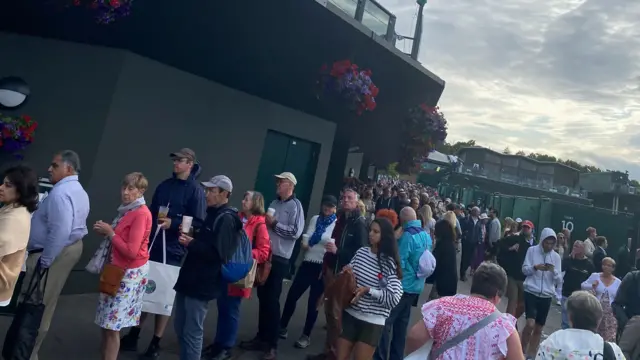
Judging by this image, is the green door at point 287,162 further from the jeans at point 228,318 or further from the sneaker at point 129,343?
the sneaker at point 129,343

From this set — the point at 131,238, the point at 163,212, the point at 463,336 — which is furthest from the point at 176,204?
the point at 463,336

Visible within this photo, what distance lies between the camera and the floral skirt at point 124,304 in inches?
146

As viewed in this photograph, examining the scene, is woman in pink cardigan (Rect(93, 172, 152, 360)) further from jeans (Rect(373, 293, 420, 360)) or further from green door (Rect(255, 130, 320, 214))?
green door (Rect(255, 130, 320, 214))

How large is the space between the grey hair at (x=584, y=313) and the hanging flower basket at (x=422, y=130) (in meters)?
6.33

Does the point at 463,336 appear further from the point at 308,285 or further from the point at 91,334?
the point at 91,334

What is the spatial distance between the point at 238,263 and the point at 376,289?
1.22m

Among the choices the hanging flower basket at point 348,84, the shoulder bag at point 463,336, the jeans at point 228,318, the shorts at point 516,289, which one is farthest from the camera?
the hanging flower basket at point 348,84

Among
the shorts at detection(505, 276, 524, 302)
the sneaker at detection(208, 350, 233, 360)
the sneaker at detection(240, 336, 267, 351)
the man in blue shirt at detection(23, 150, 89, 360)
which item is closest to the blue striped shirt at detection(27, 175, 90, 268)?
the man in blue shirt at detection(23, 150, 89, 360)

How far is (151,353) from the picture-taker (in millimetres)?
4512

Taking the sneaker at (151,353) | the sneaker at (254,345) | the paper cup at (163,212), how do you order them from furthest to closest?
the sneaker at (254,345), the sneaker at (151,353), the paper cup at (163,212)

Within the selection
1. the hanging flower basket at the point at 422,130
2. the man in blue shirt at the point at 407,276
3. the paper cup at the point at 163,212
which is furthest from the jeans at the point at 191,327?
the hanging flower basket at the point at 422,130

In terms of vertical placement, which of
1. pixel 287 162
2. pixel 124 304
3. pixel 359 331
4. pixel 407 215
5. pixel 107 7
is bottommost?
pixel 124 304

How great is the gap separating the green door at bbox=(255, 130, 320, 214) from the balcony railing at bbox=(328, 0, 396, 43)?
8.21 ft

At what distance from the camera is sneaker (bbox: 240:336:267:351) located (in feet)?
16.9
